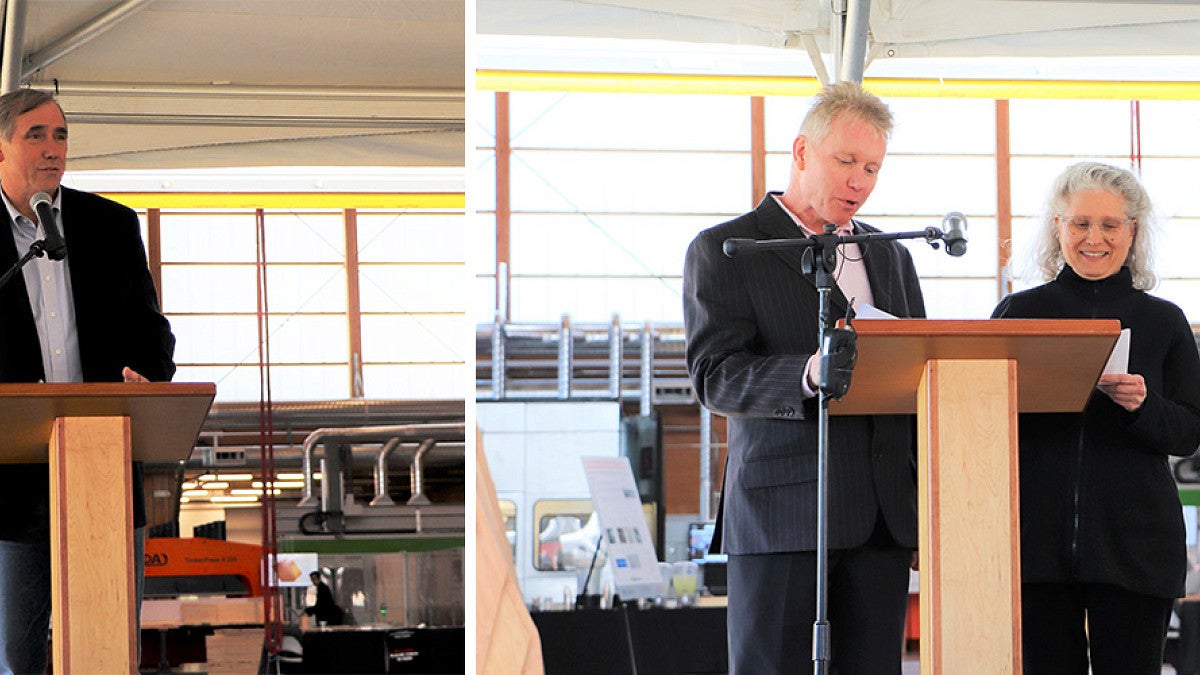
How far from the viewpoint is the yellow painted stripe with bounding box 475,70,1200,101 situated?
6559 mm

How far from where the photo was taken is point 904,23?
5016mm

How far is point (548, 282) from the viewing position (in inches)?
579

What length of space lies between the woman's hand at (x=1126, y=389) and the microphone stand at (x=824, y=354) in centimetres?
41

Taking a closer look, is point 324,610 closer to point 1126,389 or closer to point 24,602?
point 24,602

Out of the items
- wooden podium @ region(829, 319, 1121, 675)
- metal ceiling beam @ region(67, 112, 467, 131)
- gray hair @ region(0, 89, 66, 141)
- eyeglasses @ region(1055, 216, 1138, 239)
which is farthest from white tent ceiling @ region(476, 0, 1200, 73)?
wooden podium @ region(829, 319, 1121, 675)

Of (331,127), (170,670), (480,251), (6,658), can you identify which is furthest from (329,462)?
(6,658)

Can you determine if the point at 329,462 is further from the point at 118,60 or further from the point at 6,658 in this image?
the point at 6,658

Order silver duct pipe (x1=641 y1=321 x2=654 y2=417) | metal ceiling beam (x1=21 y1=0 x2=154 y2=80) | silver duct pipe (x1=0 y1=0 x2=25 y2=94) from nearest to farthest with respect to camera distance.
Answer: silver duct pipe (x1=0 y1=0 x2=25 y2=94) → metal ceiling beam (x1=21 y1=0 x2=154 y2=80) → silver duct pipe (x1=641 y1=321 x2=654 y2=417)

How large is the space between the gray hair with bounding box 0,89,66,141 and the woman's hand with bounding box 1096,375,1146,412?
193 centimetres

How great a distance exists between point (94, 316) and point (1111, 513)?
1.82 meters

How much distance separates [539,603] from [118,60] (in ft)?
22.1

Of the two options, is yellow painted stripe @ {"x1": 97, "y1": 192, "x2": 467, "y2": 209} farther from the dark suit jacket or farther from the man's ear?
the man's ear

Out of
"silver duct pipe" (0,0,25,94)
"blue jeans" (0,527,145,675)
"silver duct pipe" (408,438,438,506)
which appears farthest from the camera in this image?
"silver duct pipe" (408,438,438,506)

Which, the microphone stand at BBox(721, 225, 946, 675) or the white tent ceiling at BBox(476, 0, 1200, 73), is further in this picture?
the white tent ceiling at BBox(476, 0, 1200, 73)
